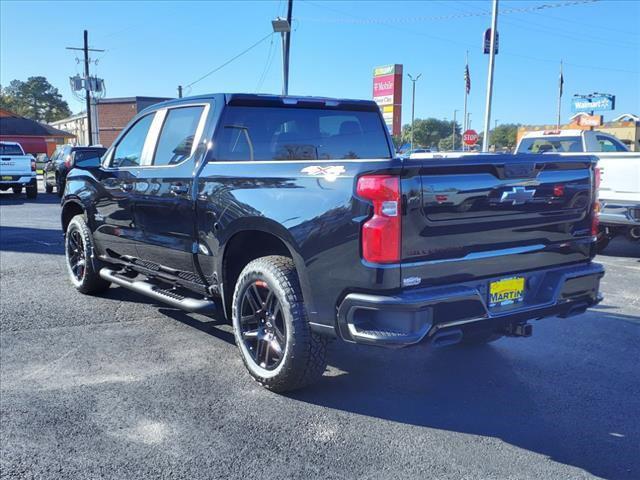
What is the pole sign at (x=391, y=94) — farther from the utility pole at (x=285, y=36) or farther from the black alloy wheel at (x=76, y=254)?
the black alloy wheel at (x=76, y=254)

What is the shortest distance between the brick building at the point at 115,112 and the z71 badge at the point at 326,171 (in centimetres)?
5867

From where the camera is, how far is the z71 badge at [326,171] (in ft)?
11.2

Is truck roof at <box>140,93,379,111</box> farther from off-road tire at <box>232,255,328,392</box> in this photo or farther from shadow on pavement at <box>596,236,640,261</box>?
shadow on pavement at <box>596,236,640,261</box>

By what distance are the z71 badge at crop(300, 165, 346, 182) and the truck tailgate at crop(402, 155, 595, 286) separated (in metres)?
0.41

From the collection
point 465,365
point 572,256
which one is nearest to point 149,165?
point 465,365


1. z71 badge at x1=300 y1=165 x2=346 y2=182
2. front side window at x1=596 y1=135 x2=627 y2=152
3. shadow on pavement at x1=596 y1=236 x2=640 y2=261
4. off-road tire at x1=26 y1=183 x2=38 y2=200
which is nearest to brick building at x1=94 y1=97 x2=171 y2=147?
off-road tire at x1=26 y1=183 x2=38 y2=200

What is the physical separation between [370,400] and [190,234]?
1.87m

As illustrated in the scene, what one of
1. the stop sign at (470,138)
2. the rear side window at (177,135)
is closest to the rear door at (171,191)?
the rear side window at (177,135)

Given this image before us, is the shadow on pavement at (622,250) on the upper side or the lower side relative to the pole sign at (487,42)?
lower

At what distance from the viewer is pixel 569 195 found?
3998 mm

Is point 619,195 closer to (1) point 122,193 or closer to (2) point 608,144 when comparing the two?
(2) point 608,144

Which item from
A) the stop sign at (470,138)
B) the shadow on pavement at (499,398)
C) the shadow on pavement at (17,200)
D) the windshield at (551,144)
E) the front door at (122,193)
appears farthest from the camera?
the stop sign at (470,138)

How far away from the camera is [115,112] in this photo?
60.6m

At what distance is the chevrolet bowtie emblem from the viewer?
361 cm
